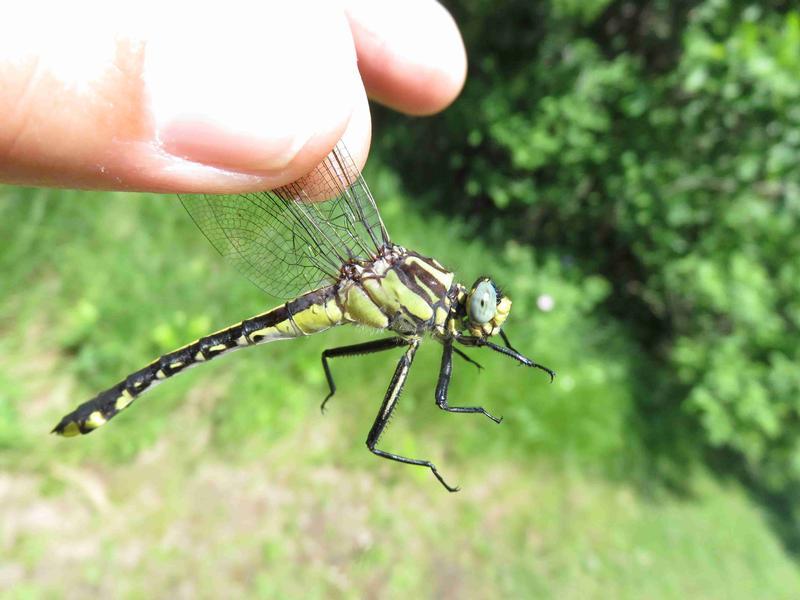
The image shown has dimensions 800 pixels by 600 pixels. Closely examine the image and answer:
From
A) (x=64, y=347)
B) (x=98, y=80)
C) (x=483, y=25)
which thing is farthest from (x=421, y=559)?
(x=483, y=25)

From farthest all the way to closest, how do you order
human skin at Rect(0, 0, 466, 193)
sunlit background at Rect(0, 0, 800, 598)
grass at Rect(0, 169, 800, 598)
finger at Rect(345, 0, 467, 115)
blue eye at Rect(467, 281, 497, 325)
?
sunlit background at Rect(0, 0, 800, 598)
grass at Rect(0, 169, 800, 598)
finger at Rect(345, 0, 467, 115)
blue eye at Rect(467, 281, 497, 325)
human skin at Rect(0, 0, 466, 193)

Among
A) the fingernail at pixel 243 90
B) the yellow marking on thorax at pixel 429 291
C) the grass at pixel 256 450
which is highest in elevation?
the fingernail at pixel 243 90

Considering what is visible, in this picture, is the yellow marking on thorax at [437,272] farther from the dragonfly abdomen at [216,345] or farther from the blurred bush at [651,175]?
the blurred bush at [651,175]

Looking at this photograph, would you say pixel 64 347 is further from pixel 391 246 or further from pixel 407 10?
pixel 407 10

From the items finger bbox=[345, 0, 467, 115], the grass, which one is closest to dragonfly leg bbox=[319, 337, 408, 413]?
the grass

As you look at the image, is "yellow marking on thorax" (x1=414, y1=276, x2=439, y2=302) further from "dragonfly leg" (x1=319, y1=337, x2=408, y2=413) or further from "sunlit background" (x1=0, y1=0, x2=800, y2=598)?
"sunlit background" (x1=0, y1=0, x2=800, y2=598)

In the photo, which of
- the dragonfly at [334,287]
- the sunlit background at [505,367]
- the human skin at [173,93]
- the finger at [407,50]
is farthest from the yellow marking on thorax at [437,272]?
the sunlit background at [505,367]
